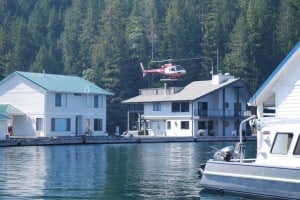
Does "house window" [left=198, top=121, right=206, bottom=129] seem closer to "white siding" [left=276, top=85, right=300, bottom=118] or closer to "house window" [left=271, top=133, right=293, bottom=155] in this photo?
"white siding" [left=276, top=85, right=300, bottom=118]

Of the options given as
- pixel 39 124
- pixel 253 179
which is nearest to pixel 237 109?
pixel 39 124

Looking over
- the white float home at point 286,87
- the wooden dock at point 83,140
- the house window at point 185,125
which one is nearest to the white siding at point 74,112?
the wooden dock at point 83,140

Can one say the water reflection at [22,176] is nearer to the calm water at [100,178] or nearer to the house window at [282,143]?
the calm water at [100,178]

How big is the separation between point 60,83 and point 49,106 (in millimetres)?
3915

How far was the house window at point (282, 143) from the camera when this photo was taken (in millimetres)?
19152

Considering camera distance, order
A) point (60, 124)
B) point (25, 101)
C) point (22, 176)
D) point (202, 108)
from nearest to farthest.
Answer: point (22, 176), point (60, 124), point (25, 101), point (202, 108)

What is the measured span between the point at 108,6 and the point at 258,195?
10509 cm

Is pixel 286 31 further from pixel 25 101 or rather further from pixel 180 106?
pixel 25 101

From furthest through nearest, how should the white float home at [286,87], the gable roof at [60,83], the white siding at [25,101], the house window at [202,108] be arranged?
the house window at [202,108], the gable roof at [60,83], the white siding at [25,101], the white float home at [286,87]

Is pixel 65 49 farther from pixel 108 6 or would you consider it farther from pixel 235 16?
pixel 235 16

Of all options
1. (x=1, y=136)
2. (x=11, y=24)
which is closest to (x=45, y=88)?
(x=1, y=136)

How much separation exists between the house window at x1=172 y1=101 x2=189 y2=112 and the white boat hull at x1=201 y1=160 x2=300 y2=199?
183 feet

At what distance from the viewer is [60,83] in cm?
7156

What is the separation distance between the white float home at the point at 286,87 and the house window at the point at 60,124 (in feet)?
160
